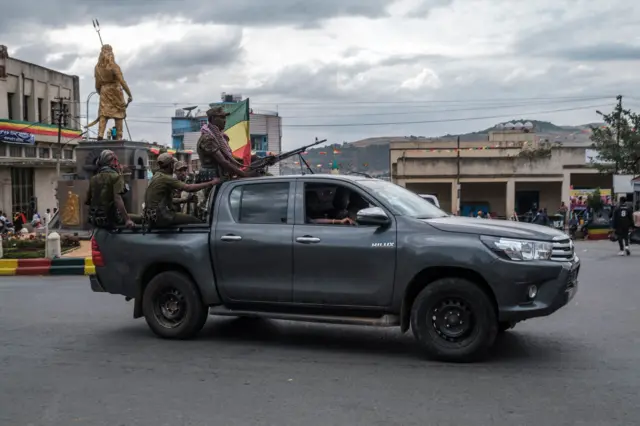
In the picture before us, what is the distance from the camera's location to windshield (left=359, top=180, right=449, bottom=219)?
7.39 metres

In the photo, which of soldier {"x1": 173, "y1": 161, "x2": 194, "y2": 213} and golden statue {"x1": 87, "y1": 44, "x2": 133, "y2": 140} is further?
golden statue {"x1": 87, "y1": 44, "x2": 133, "y2": 140}

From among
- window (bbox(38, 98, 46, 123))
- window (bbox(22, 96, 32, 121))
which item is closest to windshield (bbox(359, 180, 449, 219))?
window (bbox(22, 96, 32, 121))

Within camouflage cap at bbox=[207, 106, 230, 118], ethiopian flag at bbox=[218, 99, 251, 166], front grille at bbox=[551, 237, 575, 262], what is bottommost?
front grille at bbox=[551, 237, 575, 262]

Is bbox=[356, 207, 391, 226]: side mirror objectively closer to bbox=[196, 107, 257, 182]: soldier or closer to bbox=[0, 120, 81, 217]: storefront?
bbox=[196, 107, 257, 182]: soldier

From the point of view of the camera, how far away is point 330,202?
25.3ft

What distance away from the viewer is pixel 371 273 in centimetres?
721

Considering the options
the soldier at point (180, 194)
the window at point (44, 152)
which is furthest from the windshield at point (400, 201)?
the window at point (44, 152)

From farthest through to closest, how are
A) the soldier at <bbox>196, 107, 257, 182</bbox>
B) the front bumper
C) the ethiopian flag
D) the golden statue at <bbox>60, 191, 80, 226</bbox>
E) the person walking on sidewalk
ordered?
1. the golden statue at <bbox>60, 191, 80, 226</bbox>
2. the person walking on sidewalk
3. the ethiopian flag
4. the soldier at <bbox>196, 107, 257, 182</bbox>
5. the front bumper

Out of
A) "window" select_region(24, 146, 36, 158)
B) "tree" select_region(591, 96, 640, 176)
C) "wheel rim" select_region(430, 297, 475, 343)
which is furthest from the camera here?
"window" select_region(24, 146, 36, 158)

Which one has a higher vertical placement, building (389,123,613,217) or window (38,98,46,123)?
window (38,98,46,123)

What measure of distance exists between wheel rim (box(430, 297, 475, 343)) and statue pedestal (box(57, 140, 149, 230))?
A: 60.1 ft

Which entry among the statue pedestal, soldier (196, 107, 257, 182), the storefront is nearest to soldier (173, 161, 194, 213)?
soldier (196, 107, 257, 182)

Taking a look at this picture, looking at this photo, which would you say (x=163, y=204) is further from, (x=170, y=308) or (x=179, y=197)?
(x=170, y=308)

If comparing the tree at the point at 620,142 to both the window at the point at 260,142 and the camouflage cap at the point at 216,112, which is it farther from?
the window at the point at 260,142
